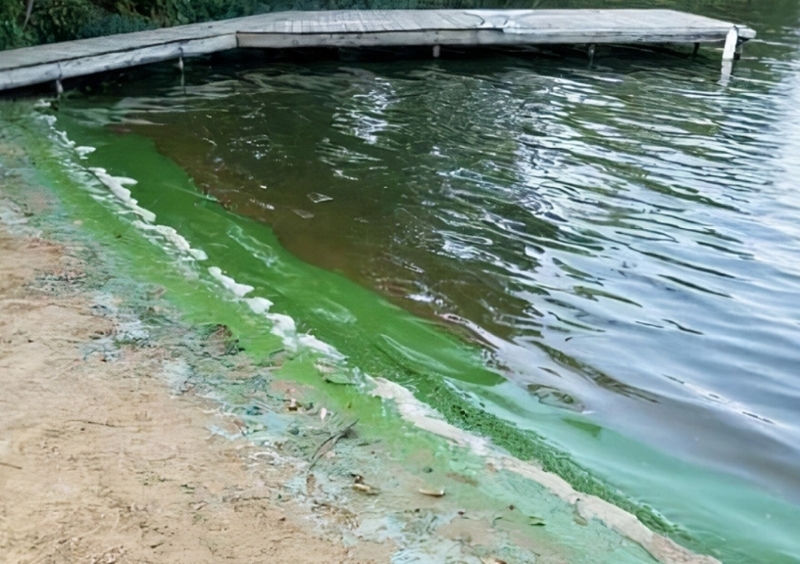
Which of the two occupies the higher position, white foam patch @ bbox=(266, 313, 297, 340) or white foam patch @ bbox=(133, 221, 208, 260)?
white foam patch @ bbox=(133, 221, 208, 260)

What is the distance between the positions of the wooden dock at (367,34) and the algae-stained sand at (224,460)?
5991mm

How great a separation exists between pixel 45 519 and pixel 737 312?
13.3ft

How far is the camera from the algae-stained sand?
2.47m

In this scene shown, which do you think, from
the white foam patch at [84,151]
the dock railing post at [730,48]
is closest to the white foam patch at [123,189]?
the white foam patch at [84,151]

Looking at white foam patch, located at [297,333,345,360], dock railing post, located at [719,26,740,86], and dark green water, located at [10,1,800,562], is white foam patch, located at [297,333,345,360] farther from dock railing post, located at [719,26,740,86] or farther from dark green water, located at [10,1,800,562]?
dock railing post, located at [719,26,740,86]

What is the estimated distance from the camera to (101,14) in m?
11.1

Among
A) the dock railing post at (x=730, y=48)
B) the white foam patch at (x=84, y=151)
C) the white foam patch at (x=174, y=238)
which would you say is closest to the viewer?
the white foam patch at (x=174, y=238)

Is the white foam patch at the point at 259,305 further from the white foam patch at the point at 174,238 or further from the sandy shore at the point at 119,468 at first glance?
the white foam patch at the point at 174,238

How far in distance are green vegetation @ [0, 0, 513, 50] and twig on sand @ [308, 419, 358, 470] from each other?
29.4 ft

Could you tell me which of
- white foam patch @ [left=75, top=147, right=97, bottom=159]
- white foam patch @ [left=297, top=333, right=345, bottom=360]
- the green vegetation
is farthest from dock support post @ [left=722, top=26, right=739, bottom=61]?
white foam patch @ [left=297, top=333, right=345, bottom=360]

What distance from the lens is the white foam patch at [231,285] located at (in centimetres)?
458

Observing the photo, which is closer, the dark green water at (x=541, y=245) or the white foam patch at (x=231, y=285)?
the dark green water at (x=541, y=245)

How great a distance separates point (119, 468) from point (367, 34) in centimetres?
970

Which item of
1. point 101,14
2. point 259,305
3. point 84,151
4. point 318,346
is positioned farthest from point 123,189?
point 101,14
